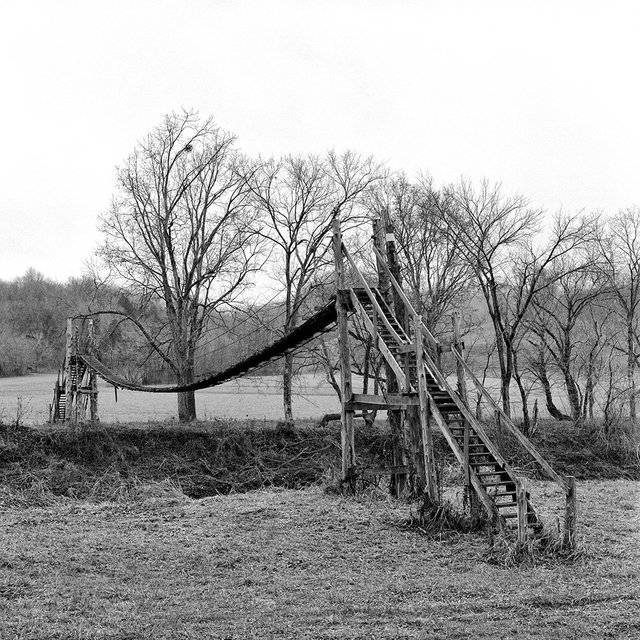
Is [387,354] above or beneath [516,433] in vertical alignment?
above

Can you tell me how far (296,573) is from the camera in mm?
9148

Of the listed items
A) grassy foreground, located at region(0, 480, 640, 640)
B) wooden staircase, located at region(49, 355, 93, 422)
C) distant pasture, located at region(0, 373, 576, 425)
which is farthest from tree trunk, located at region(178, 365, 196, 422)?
grassy foreground, located at region(0, 480, 640, 640)

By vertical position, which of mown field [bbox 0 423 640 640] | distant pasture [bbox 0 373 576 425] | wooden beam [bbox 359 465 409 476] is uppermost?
distant pasture [bbox 0 373 576 425]

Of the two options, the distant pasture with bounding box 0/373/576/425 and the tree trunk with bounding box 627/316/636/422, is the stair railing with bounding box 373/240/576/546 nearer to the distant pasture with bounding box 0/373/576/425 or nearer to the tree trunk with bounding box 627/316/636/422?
the tree trunk with bounding box 627/316/636/422

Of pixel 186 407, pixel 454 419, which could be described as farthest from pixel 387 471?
pixel 186 407

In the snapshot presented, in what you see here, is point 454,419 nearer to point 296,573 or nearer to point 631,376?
point 296,573

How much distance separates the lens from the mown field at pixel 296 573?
23.6 feet

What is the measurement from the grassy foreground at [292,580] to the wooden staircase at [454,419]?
0.79 metres

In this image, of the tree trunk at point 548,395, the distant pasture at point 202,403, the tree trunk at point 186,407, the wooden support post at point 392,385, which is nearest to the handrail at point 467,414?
the wooden support post at point 392,385

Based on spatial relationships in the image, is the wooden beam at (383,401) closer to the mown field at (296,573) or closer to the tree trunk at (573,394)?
the mown field at (296,573)

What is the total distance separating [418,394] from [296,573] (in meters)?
4.99

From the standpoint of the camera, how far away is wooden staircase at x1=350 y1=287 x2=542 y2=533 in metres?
10.8

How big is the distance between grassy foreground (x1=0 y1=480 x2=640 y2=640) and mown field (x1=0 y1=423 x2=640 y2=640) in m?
0.02

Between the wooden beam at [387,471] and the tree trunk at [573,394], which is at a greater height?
the tree trunk at [573,394]
